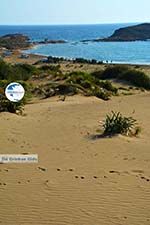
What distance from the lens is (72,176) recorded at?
29.3 ft

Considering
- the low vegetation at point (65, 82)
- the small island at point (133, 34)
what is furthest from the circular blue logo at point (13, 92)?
the small island at point (133, 34)

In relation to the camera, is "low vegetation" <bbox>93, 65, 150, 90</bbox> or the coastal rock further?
the coastal rock

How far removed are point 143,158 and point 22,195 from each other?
3.37 m

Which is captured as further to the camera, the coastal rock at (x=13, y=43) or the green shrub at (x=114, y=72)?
the coastal rock at (x=13, y=43)

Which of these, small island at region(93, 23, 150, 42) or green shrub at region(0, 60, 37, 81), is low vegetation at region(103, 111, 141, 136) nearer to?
green shrub at region(0, 60, 37, 81)

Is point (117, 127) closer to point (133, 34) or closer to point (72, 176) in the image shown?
point (72, 176)

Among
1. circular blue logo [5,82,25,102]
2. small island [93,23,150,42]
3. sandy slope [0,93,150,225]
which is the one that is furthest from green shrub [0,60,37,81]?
small island [93,23,150,42]

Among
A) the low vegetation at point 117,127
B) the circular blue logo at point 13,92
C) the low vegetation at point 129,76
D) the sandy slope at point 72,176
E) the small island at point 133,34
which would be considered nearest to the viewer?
the sandy slope at point 72,176

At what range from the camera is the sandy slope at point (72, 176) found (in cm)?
717

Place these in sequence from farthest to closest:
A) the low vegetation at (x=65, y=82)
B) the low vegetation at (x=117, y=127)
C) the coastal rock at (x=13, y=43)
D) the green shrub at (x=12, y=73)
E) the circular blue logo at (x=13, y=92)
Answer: the coastal rock at (x=13, y=43), the green shrub at (x=12, y=73), the low vegetation at (x=65, y=82), the circular blue logo at (x=13, y=92), the low vegetation at (x=117, y=127)

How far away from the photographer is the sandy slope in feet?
23.5

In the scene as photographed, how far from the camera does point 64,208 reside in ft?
24.3

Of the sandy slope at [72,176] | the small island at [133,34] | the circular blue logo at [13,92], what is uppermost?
the circular blue logo at [13,92]

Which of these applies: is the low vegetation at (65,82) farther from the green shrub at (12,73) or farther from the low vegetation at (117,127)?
the low vegetation at (117,127)
